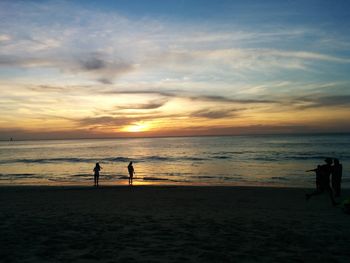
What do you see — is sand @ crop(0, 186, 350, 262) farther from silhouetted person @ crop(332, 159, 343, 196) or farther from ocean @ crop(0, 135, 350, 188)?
ocean @ crop(0, 135, 350, 188)

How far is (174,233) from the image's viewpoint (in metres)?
8.09

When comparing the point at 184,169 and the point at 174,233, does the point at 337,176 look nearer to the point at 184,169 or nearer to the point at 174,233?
the point at 174,233

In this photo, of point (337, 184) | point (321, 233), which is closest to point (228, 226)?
point (321, 233)

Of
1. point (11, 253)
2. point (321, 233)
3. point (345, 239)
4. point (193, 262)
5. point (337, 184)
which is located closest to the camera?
point (193, 262)

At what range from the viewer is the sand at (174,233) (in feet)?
20.9

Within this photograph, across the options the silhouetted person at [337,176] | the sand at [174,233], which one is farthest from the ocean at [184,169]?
the sand at [174,233]

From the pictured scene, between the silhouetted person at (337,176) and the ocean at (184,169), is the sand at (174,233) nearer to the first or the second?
the silhouetted person at (337,176)

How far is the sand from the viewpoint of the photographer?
6.37 metres

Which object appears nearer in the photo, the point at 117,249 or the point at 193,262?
the point at 193,262

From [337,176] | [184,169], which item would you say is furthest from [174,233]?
[184,169]

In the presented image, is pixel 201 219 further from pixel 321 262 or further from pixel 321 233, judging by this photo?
pixel 321 262

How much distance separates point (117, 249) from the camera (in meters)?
6.73

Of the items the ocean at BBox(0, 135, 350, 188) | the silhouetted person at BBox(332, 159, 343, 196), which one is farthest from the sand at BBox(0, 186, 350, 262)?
the ocean at BBox(0, 135, 350, 188)

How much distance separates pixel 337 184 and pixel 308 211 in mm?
4184
